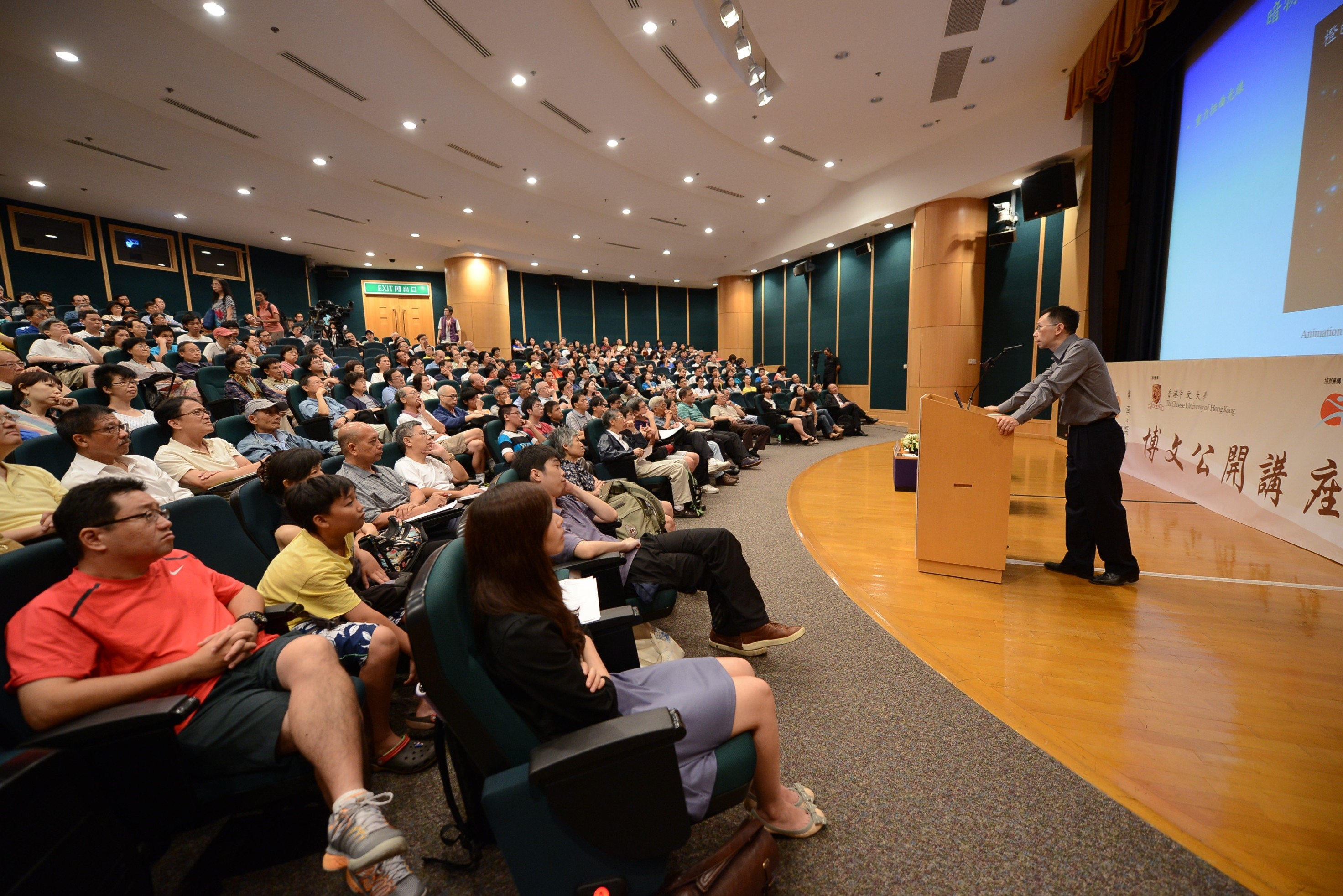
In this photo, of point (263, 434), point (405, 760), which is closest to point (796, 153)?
point (263, 434)

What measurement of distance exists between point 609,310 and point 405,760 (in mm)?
16081

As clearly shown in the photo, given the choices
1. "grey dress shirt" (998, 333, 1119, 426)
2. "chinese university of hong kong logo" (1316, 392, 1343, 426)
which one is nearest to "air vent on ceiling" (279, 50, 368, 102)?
"grey dress shirt" (998, 333, 1119, 426)

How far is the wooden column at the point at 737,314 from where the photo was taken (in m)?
15.7

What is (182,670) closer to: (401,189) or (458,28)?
(458,28)

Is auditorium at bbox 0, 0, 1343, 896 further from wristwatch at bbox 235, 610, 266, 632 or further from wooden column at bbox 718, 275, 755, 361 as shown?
wooden column at bbox 718, 275, 755, 361

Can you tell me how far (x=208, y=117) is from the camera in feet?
20.7

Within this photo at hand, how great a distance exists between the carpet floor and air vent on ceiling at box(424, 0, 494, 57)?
5838mm

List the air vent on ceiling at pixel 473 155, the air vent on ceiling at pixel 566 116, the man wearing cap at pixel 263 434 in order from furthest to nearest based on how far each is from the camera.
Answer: the air vent on ceiling at pixel 473 155, the air vent on ceiling at pixel 566 116, the man wearing cap at pixel 263 434

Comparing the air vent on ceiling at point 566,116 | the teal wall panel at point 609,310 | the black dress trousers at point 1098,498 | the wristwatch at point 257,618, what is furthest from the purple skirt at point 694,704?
the teal wall panel at point 609,310

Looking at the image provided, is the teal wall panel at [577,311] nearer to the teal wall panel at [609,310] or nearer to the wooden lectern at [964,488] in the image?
the teal wall panel at [609,310]

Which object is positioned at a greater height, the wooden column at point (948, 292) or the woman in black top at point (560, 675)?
the wooden column at point (948, 292)

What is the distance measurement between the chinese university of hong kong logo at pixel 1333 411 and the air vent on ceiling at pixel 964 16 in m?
4.47

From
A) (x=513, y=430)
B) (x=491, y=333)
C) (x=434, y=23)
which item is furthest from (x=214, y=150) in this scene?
(x=513, y=430)

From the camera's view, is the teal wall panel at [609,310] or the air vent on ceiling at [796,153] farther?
the teal wall panel at [609,310]
